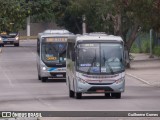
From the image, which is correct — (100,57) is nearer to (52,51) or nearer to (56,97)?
(56,97)

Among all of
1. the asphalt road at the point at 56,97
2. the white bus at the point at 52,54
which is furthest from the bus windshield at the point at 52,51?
the asphalt road at the point at 56,97

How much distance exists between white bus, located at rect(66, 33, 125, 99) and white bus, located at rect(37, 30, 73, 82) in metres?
11.0

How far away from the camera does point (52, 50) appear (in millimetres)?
42031

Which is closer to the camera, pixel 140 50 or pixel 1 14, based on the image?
pixel 1 14

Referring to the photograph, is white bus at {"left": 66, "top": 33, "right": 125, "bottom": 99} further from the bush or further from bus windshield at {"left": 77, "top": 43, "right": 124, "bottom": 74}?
the bush

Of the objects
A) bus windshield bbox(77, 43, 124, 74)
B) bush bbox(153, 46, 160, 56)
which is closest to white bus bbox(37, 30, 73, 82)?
bus windshield bbox(77, 43, 124, 74)

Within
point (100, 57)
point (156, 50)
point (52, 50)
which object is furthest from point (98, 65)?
point (156, 50)

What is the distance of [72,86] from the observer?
30.6 metres

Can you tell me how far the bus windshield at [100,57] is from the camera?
3000 cm

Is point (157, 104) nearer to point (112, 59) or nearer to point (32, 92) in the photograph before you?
point (112, 59)

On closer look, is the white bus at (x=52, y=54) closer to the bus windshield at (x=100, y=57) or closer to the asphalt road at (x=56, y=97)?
the asphalt road at (x=56, y=97)

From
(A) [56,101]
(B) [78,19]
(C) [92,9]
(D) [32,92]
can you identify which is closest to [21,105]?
(A) [56,101]

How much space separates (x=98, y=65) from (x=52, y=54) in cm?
1230

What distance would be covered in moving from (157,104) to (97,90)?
3.53m
